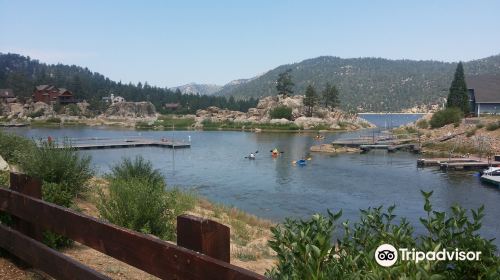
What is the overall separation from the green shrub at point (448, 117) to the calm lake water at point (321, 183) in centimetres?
2231

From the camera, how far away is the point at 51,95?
15912 centimetres

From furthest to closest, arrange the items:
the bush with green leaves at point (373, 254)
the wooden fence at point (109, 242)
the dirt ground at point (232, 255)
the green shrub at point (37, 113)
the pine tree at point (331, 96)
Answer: the green shrub at point (37, 113), the pine tree at point (331, 96), the dirt ground at point (232, 255), the bush with green leaves at point (373, 254), the wooden fence at point (109, 242)

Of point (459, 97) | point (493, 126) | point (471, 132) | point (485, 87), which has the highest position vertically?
point (485, 87)

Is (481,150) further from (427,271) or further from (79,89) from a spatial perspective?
(79,89)

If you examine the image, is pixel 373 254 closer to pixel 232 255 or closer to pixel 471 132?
pixel 232 255

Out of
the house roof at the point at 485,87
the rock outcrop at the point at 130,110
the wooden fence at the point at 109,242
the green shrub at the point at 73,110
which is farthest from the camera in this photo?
the rock outcrop at the point at 130,110

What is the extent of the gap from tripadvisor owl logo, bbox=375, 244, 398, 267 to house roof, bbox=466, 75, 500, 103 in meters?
97.2

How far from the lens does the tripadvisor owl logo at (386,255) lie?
9.07ft

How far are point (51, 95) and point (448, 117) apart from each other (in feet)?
446

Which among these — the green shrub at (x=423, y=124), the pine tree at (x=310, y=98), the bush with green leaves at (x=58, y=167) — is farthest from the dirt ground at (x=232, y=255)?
the pine tree at (x=310, y=98)

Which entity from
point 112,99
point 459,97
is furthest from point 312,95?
point 112,99

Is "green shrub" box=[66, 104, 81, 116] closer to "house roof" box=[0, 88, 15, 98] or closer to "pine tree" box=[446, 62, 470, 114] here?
"house roof" box=[0, 88, 15, 98]

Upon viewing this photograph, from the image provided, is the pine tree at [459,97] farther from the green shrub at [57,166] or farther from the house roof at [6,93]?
the house roof at [6,93]

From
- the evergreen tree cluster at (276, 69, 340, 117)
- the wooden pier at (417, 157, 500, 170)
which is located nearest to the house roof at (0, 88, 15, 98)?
the evergreen tree cluster at (276, 69, 340, 117)
